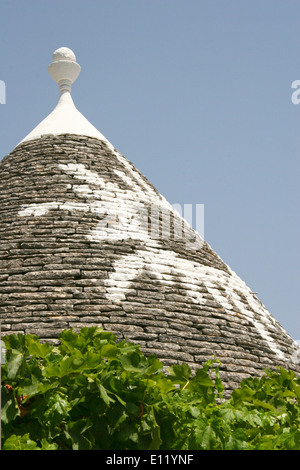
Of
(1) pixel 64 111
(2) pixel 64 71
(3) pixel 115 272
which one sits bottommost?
A: (3) pixel 115 272

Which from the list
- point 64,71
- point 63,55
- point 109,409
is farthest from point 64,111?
point 109,409

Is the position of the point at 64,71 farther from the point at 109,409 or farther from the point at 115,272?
the point at 109,409

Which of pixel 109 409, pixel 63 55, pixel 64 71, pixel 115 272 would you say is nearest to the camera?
pixel 109 409

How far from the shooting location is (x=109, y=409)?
5746 millimetres

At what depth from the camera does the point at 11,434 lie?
220 inches

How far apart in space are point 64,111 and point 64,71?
1020 mm

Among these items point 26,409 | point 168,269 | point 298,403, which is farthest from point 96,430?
point 168,269

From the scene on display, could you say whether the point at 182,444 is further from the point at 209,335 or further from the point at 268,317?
the point at 268,317

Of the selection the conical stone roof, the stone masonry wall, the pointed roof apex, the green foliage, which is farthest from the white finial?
the green foliage

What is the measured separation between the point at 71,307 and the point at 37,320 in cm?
46

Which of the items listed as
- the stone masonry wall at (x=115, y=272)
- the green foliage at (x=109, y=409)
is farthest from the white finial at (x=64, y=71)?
the green foliage at (x=109, y=409)

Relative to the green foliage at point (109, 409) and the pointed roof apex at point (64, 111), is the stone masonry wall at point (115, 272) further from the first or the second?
the green foliage at point (109, 409)
